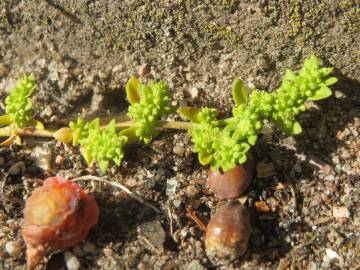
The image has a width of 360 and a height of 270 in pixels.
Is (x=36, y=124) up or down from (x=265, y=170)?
up

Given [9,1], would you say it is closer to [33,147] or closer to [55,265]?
[33,147]

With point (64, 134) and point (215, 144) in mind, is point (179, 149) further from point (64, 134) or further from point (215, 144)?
point (64, 134)

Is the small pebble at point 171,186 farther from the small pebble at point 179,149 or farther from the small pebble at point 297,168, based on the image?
the small pebble at point 297,168

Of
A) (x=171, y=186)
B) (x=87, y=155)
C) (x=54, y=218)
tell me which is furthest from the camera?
(x=171, y=186)

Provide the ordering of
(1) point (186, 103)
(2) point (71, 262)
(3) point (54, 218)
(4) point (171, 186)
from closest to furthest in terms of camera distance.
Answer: (3) point (54, 218) < (2) point (71, 262) < (4) point (171, 186) < (1) point (186, 103)

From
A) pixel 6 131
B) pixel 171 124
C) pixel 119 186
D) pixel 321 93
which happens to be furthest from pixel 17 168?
pixel 321 93

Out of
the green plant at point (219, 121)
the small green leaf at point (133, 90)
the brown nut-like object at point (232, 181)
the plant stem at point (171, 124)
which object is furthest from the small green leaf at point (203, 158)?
the small green leaf at point (133, 90)

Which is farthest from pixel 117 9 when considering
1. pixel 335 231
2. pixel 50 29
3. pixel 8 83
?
pixel 335 231
